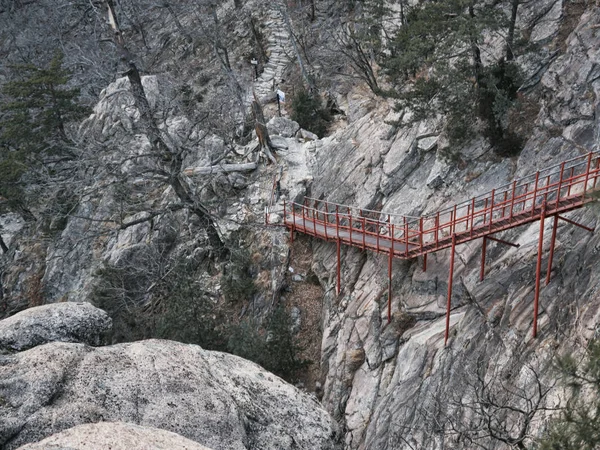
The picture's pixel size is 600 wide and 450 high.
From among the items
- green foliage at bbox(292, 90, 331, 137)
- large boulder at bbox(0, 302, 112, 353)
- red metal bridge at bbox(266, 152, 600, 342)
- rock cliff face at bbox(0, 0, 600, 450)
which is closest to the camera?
rock cliff face at bbox(0, 0, 600, 450)

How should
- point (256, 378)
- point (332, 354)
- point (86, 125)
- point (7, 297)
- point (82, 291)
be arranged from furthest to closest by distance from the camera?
1. point (86, 125)
2. point (7, 297)
3. point (82, 291)
4. point (332, 354)
5. point (256, 378)

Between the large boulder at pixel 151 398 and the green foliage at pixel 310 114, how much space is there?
762 inches

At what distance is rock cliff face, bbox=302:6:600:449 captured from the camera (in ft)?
44.0

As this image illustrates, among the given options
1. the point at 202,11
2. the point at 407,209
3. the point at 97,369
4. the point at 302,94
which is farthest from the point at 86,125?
the point at 97,369

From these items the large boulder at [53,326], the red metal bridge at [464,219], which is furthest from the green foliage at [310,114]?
the large boulder at [53,326]

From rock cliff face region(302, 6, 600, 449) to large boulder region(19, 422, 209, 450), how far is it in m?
5.84

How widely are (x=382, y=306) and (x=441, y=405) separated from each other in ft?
17.8

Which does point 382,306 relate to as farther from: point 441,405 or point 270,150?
point 270,150

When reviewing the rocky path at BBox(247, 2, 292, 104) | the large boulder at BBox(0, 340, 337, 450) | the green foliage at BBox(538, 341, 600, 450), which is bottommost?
the large boulder at BBox(0, 340, 337, 450)

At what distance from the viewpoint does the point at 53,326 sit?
12.5m

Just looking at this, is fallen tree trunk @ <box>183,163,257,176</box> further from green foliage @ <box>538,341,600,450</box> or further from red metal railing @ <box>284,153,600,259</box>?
green foliage @ <box>538,341,600,450</box>

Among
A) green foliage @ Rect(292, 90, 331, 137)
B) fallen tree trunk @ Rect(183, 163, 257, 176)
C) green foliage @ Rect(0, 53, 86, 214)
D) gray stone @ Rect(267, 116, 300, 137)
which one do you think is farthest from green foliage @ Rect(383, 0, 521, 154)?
green foliage @ Rect(0, 53, 86, 214)

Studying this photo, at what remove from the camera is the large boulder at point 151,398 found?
31.5ft

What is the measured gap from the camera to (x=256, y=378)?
1255cm
